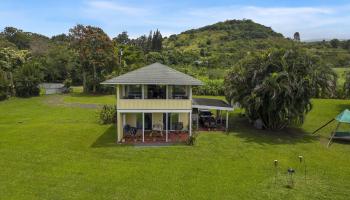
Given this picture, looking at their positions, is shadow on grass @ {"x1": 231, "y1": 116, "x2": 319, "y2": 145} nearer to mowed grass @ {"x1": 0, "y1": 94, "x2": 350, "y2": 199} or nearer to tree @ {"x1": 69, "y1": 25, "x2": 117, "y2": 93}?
mowed grass @ {"x1": 0, "y1": 94, "x2": 350, "y2": 199}

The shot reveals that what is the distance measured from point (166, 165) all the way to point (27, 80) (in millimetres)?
37562

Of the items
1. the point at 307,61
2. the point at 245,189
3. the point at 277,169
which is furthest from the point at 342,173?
the point at 307,61

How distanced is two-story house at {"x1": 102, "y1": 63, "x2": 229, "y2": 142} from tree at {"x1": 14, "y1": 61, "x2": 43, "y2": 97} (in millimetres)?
27795

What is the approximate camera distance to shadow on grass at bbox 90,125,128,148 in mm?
23327

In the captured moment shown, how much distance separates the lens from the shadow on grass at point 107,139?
23327 millimetres

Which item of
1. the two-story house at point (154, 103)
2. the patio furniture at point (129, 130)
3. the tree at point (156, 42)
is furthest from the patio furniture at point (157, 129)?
the tree at point (156, 42)

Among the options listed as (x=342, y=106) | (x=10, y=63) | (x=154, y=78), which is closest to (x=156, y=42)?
(x=10, y=63)

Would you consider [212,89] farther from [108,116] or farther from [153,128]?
[153,128]

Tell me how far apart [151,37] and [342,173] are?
95.7 m

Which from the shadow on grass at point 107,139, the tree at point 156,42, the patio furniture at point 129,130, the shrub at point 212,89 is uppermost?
the tree at point 156,42

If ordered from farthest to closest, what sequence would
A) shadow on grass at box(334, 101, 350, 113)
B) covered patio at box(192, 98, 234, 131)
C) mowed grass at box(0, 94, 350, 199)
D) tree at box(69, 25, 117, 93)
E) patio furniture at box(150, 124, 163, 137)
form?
1. tree at box(69, 25, 117, 93)
2. shadow on grass at box(334, 101, 350, 113)
3. covered patio at box(192, 98, 234, 131)
4. patio furniture at box(150, 124, 163, 137)
5. mowed grass at box(0, 94, 350, 199)

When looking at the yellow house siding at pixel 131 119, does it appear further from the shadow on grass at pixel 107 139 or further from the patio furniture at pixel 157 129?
the patio furniture at pixel 157 129

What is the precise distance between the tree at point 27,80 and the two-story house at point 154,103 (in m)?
27.8

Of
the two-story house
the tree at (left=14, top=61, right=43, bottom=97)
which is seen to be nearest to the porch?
the two-story house
